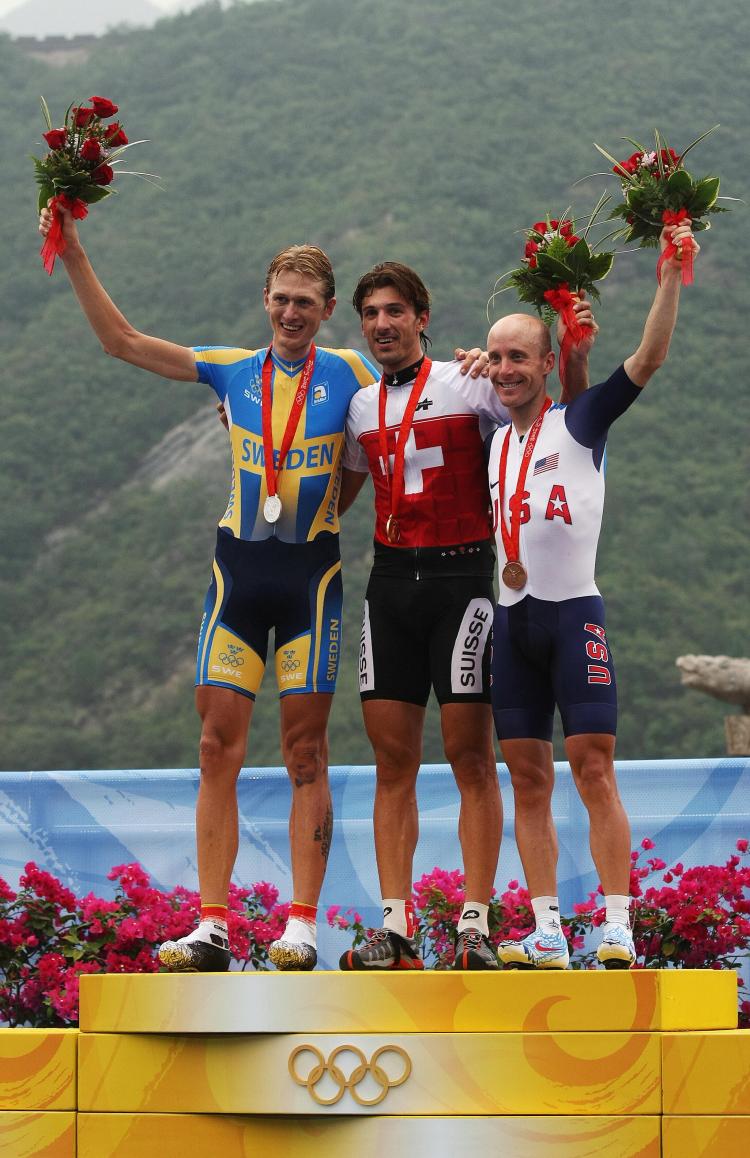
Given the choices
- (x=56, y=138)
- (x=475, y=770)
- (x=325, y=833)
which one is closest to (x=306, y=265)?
(x=56, y=138)

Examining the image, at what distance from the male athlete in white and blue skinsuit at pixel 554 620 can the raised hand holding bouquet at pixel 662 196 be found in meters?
0.07

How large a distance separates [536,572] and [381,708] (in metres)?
0.60

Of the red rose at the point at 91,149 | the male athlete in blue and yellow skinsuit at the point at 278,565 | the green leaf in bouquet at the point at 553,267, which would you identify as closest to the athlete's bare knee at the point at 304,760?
the male athlete in blue and yellow skinsuit at the point at 278,565

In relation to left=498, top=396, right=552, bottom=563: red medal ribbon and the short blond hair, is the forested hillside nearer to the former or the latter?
the short blond hair

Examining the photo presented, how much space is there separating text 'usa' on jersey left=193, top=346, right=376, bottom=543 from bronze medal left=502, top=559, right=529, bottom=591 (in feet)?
1.90

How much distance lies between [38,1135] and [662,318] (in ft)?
8.62

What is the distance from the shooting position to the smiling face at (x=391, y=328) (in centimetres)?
455

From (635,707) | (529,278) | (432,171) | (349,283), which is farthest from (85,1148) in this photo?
(432,171)

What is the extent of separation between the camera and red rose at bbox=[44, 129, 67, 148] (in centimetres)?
441

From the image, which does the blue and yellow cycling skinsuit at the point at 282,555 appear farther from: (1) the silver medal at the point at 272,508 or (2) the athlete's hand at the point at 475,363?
(2) the athlete's hand at the point at 475,363

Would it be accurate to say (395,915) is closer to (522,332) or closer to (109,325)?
(522,332)

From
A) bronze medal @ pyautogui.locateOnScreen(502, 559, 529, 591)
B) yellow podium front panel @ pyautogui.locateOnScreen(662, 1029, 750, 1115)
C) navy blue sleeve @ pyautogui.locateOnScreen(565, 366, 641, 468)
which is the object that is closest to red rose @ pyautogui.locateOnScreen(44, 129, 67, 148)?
navy blue sleeve @ pyautogui.locateOnScreen(565, 366, 641, 468)

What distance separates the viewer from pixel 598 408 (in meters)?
4.26

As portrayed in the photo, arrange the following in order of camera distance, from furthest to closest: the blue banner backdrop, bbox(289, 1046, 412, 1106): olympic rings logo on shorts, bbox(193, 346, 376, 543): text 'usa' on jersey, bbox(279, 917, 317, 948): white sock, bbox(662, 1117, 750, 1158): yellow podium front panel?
the blue banner backdrop
bbox(193, 346, 376, 543): text 'usa' on jersey
bbox(279, 917, 317, 948): white sock
bbox(289, 1046, 412, 1106): olympic rings logo on shorts
bbox(662, 1117, 750, 1158): yellow podium front panel
